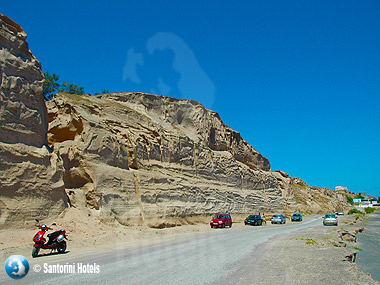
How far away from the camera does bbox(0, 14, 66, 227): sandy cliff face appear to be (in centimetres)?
1659

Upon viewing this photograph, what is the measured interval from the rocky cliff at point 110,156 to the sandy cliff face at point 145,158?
0.28 ft

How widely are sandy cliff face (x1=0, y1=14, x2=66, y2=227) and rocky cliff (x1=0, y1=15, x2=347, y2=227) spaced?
2.1 inches

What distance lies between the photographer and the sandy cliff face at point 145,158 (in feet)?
77.2

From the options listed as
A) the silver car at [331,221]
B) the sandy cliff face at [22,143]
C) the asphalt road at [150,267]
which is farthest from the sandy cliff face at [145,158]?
the silver car at [331,221]

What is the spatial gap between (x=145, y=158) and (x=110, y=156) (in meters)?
5.03

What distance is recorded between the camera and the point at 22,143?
18.0 meters

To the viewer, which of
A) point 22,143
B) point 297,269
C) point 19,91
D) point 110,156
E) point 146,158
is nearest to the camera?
point 297,269

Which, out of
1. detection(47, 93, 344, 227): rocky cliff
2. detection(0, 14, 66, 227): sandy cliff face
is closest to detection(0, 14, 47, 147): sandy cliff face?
detection(0, 14, 66, 227): sandy cliff face

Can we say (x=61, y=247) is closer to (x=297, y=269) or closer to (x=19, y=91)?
(x=19, y=91)

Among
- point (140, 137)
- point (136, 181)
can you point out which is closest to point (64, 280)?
point (136, 181)

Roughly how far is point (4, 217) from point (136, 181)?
12532mm

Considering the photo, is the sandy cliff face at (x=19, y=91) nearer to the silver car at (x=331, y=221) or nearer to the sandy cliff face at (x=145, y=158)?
the sandy cliff face at (x=145, y=158)

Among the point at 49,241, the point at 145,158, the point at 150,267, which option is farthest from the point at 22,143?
the point at 145,158

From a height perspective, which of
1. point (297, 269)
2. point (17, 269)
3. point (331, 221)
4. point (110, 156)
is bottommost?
point (17, 269)
